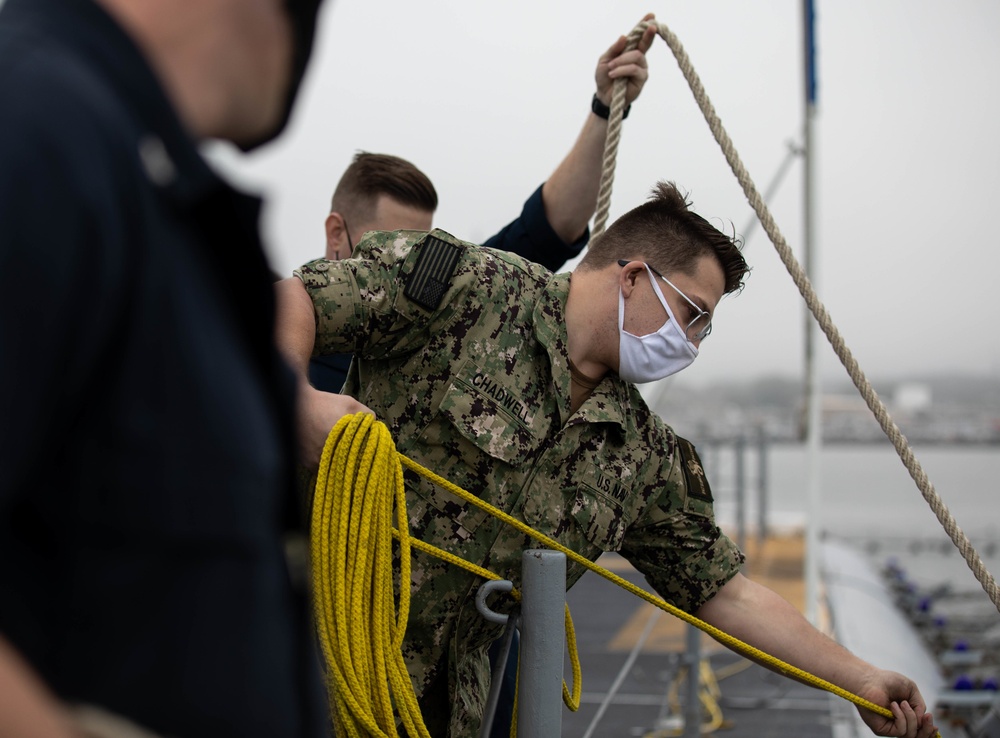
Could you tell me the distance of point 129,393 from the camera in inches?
25.8

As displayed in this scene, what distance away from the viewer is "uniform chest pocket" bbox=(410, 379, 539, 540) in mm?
2213

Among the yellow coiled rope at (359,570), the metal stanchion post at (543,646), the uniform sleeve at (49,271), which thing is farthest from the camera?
the metal stanchion post at (543,646)

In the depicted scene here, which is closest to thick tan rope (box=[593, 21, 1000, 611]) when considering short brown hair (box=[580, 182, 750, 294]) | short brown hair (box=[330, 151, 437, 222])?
short brown hair (box=[580, 182, 750, 294])

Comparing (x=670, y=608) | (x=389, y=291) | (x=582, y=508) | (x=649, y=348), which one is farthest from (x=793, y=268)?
(x=389, y=291)

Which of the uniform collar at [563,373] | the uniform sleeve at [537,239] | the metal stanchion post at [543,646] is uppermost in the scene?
the uniform sleeve at [537,239]

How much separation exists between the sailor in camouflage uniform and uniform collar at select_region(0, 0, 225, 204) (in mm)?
1367

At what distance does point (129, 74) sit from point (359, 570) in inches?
48.3

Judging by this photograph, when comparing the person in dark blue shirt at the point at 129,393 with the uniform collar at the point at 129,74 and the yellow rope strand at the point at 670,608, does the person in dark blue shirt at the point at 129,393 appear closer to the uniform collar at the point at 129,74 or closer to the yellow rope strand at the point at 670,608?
the uniform collar at the point at 129,74

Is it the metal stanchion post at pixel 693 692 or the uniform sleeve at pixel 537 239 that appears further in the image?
the metal stanchion post at pixel 693 692

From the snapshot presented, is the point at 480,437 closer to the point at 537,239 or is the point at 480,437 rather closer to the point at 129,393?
the point at 537,239

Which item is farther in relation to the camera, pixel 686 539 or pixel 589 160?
pixel 589 160

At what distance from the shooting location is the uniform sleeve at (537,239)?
10.3ft

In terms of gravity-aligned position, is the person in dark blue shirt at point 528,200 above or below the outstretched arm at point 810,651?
above

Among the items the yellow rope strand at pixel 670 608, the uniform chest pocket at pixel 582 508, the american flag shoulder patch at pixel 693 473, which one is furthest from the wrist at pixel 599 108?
the yellow rope strand at pixel 670 608
